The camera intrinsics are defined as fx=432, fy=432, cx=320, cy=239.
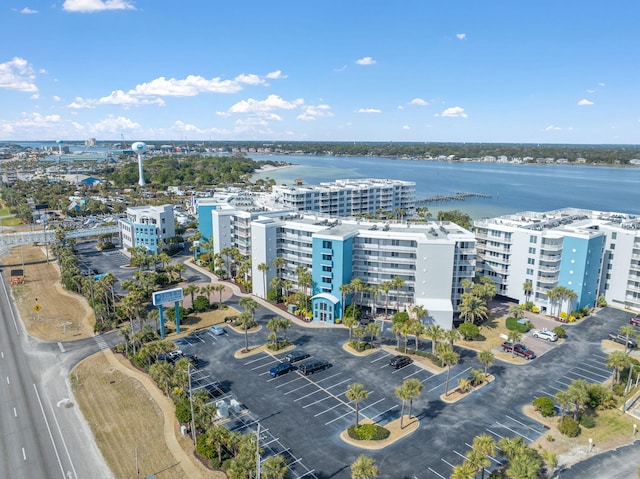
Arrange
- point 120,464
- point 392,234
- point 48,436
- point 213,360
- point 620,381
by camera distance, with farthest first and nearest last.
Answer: point 392,234 → point 213,360 → point 620,381 → point 48,436 → point 120,464

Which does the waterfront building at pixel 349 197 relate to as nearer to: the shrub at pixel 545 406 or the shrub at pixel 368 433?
the shrub at pixel 368 433

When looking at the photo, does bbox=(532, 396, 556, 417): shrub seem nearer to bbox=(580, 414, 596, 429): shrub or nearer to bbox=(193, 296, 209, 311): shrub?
bbox=(580, 414, 596, 429): shrub

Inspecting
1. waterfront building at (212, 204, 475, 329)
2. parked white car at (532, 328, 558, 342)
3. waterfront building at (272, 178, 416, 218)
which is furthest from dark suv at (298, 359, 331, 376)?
waterfront building at (272, 178, 416, 218)

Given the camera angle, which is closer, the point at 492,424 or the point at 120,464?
the point at 120,464

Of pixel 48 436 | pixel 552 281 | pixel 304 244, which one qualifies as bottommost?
pixel 48 436

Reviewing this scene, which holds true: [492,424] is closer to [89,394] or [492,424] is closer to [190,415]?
[190,415]

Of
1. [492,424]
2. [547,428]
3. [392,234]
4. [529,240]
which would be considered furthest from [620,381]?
[392,234]

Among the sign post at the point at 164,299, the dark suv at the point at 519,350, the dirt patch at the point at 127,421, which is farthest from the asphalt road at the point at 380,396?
the dirt patch at the point at 127,421

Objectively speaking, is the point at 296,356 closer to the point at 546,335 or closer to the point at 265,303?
the point at 265,303
